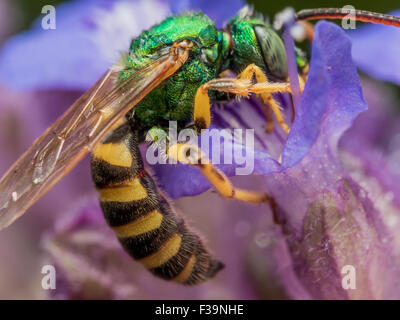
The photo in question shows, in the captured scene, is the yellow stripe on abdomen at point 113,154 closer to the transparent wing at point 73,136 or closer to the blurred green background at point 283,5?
the transparent wing at point 73,136

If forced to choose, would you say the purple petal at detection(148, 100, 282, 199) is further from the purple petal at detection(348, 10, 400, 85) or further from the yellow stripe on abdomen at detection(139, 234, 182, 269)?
the purple petal at detection(348, 10, 400, 85)

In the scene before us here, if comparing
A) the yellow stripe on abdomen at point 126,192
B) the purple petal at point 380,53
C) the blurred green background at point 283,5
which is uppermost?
the blurred green background at point 283,5

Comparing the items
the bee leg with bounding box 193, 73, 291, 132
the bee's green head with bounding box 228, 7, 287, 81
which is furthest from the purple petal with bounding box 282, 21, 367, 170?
the bee's green head with bounding box 228, 7, 287, 81

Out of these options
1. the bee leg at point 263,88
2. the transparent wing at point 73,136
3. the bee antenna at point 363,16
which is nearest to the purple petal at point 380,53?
the bee antenna at point 363,16

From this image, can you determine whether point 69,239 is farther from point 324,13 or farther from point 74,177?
point 324,13
